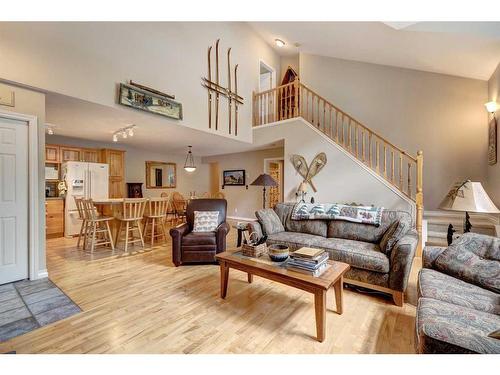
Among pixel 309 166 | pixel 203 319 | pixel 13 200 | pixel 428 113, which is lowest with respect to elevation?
pixel 203 319

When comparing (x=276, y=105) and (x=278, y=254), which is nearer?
(x=278, y=254)

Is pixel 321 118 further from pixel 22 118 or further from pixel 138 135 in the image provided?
pixel 22 118

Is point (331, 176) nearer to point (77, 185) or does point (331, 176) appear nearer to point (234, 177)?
point (234, 177)

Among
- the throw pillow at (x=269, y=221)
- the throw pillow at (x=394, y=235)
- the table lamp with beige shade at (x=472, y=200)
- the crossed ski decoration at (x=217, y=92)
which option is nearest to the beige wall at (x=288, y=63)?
the crossed ski decoration at (x=217, y=92)

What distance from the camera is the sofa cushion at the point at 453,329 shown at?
924mm

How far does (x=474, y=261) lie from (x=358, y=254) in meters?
0.90

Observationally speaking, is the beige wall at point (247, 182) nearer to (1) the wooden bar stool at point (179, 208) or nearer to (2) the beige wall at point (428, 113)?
(1) the wooden bar stool at point (179, 208)

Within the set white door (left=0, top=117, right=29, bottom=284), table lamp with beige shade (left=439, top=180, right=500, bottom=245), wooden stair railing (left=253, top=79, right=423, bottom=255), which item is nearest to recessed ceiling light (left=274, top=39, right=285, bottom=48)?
wooden stair railing (left=253, top=79, right=423, bottom=255)

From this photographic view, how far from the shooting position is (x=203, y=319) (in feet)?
6.48

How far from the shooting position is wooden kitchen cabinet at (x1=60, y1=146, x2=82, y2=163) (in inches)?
203

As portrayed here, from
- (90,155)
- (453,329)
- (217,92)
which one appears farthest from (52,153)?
(453,329)

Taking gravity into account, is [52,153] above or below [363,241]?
above

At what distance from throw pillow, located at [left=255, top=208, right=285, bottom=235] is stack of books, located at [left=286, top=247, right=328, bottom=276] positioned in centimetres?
124

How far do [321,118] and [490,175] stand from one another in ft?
11.6
